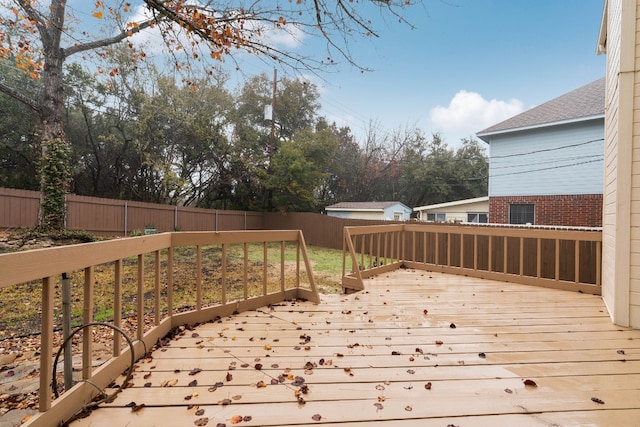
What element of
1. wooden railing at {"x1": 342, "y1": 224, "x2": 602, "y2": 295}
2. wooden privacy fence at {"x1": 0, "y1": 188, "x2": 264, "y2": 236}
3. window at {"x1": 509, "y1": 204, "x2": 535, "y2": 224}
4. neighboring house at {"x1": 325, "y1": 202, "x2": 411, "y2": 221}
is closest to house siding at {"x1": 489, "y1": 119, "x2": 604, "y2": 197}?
window at {"x1": 509, "y1": 204, "x2": 535, "y2": 224}

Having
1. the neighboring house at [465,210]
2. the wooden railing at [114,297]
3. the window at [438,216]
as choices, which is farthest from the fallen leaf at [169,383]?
the window at [438,216]

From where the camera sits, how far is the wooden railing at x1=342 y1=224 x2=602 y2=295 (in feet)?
13.9

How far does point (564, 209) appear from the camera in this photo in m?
9.94

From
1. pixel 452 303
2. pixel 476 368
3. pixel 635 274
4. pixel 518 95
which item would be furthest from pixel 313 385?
pixel 518 95

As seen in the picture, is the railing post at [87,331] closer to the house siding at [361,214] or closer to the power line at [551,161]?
the power line at [551,161]

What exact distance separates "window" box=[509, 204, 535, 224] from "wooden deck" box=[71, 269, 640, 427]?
27.5ft

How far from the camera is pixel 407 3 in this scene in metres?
3.42

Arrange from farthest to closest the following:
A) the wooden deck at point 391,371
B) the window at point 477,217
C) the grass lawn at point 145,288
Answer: the window at point 477,217
the grass lawn at point 145,288
the wooden deck at point 391,371

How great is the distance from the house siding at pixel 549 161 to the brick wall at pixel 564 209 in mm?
170

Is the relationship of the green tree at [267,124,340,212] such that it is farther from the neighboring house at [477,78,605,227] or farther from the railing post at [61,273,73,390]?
the railing post at [61,273,73,390]

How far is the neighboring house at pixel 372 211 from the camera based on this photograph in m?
16.3

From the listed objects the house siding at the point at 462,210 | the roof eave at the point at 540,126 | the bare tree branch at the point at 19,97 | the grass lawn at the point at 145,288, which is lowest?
the grass lawn at the point at 145,288

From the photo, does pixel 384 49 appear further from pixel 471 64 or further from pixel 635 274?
pixel 471 64

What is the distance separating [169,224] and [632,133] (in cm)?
1320
